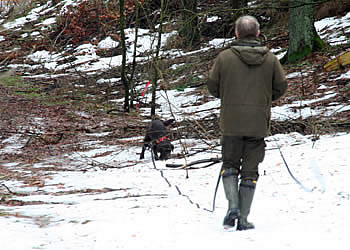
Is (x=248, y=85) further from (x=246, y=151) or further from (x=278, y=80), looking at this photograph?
(x=246, y=151)

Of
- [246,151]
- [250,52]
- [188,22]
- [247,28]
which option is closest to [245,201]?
[246,151]

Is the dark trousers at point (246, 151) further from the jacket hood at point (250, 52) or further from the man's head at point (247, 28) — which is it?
the man's head at point (247, 28)

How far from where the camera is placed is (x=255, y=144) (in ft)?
11.7

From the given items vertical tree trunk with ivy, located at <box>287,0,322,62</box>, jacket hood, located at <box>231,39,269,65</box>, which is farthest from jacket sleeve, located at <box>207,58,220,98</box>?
vertical tree trunk with ivy, located at <box>287,0,322,62</box>

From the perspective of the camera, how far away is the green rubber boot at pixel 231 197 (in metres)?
3.52

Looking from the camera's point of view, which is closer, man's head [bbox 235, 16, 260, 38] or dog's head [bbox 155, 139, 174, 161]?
man's head [bbox 235, 16, 260, 38]

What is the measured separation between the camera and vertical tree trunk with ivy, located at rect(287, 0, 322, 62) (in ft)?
42.5

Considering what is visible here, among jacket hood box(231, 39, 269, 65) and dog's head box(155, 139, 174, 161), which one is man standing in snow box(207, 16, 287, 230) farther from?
dog's head box(155, 139, 174, 161)

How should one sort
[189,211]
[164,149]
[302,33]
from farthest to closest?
[302,33], [164,149], [189,211]

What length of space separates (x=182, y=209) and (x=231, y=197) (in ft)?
3.72

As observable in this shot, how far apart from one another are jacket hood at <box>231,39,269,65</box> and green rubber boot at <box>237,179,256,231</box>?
3.48 feet

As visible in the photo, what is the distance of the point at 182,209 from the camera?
457 centimetres

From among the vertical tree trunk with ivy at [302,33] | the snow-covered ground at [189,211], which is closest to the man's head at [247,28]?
the snow-covered ground at [189,211]

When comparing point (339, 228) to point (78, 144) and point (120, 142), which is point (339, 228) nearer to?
point (120, 142)
